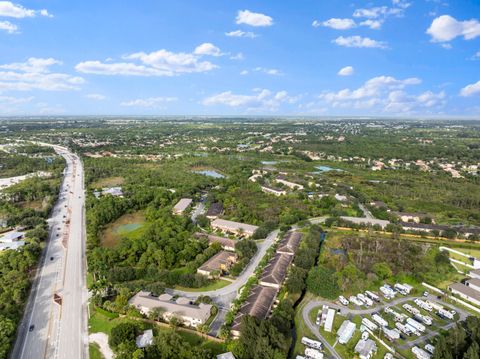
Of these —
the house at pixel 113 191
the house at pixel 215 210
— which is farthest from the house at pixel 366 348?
the house at pixel 113 191

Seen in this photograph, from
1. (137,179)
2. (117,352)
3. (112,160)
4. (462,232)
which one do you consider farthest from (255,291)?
(112,160)

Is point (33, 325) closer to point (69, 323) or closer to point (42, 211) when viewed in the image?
point (69, 323)

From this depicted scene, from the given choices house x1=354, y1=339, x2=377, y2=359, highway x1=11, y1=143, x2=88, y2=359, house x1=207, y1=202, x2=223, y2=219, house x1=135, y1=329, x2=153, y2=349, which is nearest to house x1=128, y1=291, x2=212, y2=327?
house x1=135, y1=329, x2=153, y2=349

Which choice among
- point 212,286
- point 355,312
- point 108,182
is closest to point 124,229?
point 212,286

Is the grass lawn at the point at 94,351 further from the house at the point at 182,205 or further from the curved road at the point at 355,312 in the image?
the house at the point at 182,205

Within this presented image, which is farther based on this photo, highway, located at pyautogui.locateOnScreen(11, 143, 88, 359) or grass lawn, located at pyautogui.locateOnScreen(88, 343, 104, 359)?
highway, located at pyautogui.locateOnScreen(11, 143, 88, 359)

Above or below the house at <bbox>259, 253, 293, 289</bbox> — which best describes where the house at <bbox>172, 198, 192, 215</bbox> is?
above

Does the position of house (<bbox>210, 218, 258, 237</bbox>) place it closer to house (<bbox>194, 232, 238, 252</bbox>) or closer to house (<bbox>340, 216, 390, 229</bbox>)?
house (<bbox>194, 232, 238, 252</bbox>)
